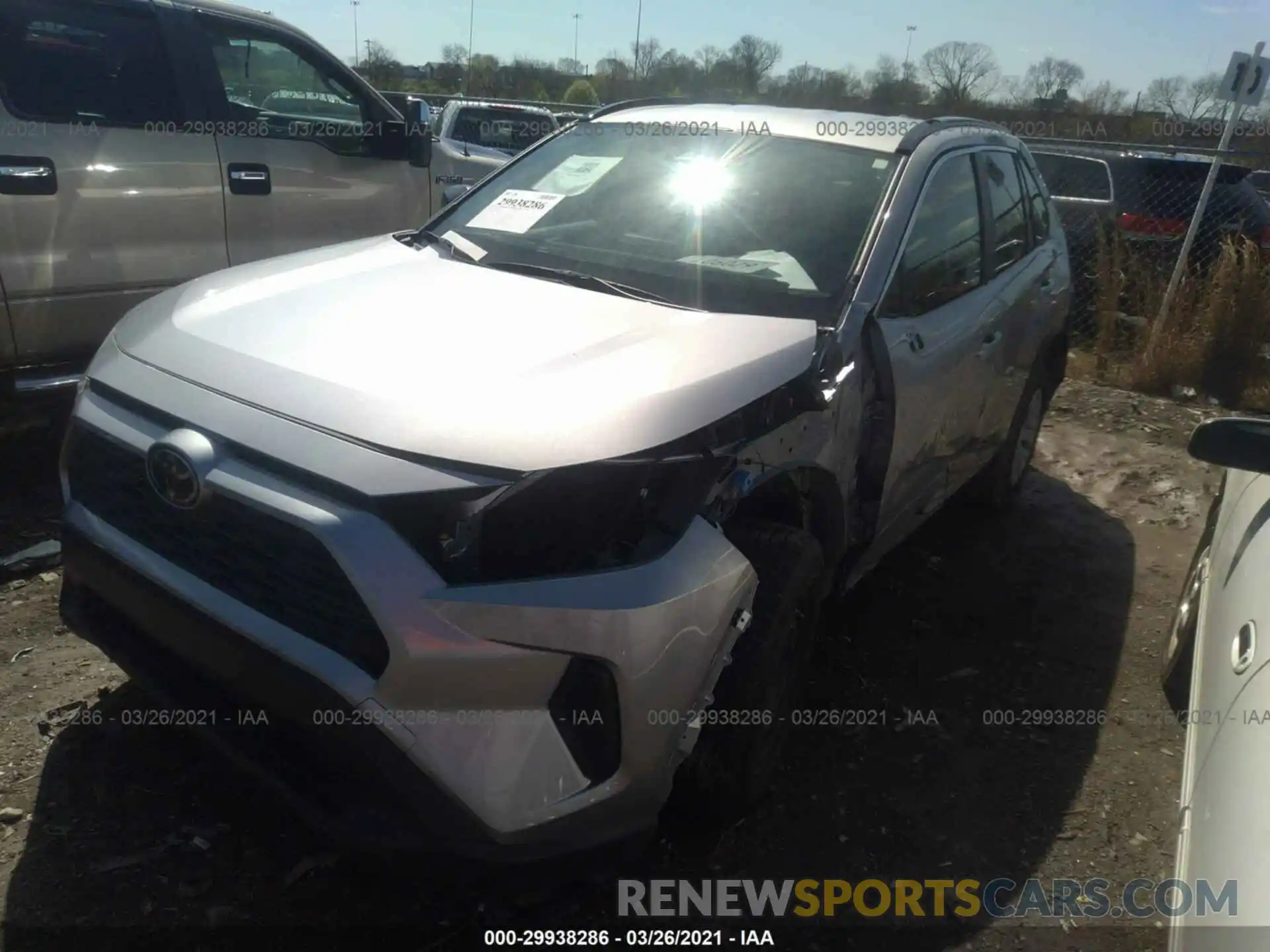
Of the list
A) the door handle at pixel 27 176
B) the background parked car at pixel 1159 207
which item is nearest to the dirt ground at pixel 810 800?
the door handle at pixel 27 176

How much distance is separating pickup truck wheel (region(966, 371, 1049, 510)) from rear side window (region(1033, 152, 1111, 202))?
549cm

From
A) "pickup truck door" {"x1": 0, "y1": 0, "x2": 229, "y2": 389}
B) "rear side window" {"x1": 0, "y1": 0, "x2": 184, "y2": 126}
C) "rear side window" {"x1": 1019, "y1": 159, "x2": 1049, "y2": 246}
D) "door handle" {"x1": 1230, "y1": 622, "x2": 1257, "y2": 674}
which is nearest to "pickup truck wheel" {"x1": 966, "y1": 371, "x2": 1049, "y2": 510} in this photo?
"rear side window" {"x1": 1019, "y1": 159, "x2": 1049, "y2": 246}

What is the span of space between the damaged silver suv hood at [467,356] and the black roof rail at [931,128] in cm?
112

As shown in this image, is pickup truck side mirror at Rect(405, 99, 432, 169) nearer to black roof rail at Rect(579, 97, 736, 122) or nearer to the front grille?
black roof rail at Rect(579, 97, 736, 122)

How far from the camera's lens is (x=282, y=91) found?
17.9ft

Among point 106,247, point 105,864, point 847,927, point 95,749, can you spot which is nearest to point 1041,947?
point 847,927

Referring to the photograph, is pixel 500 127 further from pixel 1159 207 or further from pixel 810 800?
pixel 810 800

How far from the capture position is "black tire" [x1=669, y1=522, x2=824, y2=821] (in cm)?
251

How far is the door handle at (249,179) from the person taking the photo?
496 centimetres

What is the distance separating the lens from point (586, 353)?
7.99ft

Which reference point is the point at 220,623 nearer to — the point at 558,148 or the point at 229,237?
the point at 558,148

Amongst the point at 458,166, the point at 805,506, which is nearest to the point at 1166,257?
the point at 458,166

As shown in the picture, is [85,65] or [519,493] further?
[85,65]

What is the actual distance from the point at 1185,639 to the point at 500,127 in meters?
11.2
